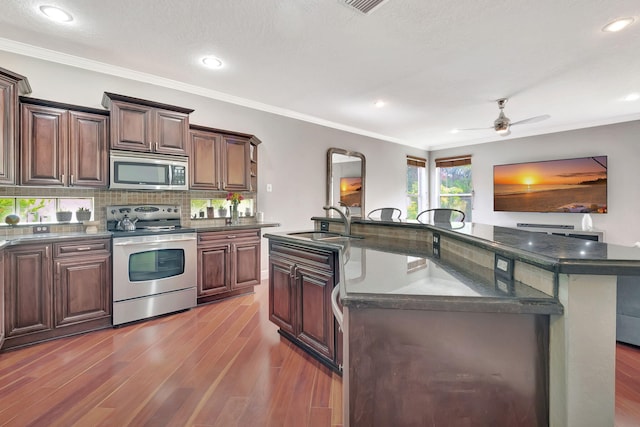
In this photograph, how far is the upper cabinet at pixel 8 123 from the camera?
7.75 feet

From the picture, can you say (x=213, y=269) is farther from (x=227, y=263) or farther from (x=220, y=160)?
(x=220, y=160)

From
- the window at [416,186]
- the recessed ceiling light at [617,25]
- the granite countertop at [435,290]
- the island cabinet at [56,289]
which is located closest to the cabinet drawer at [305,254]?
the granite countertop at [435,290]

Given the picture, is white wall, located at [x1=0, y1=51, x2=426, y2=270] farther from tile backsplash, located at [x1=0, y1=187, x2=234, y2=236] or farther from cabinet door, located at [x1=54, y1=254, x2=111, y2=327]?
cabinet door, located at [x1=54, y1=254, x2=111, y2=327]

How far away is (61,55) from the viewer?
295 centimetres

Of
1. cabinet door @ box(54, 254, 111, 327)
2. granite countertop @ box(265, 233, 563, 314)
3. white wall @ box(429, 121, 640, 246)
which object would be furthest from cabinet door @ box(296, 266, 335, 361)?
white wall @ box(429, 121, 640, 246)

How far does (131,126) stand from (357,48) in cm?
234

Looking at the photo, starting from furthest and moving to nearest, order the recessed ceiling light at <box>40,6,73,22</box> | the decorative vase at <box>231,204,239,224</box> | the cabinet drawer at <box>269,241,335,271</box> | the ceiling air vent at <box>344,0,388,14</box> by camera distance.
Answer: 1. the decorative vase at <box>231,204,239,224</box>
2. the recessed ceiling light at <box>40,6,73,22</box>
3. the ceiling air vent at <box>344,0,388,14</box>
4. the cabinet drawer at <box>269,241,335,271</box>

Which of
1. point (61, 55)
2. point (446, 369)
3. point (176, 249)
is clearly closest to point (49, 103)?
point (61, 55)

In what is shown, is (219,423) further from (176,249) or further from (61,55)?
(61,55)

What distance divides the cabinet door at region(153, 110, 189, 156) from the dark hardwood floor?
1834 mm

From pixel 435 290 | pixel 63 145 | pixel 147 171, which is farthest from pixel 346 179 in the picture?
pixel 435 290

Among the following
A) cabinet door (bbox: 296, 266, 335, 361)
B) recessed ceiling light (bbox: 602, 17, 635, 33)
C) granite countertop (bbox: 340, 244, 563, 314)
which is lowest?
cabinet door (bbox: 296, 266, 335, 361)

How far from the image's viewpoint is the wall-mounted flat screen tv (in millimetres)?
5137

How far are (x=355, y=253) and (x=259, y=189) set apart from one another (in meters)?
2.95
